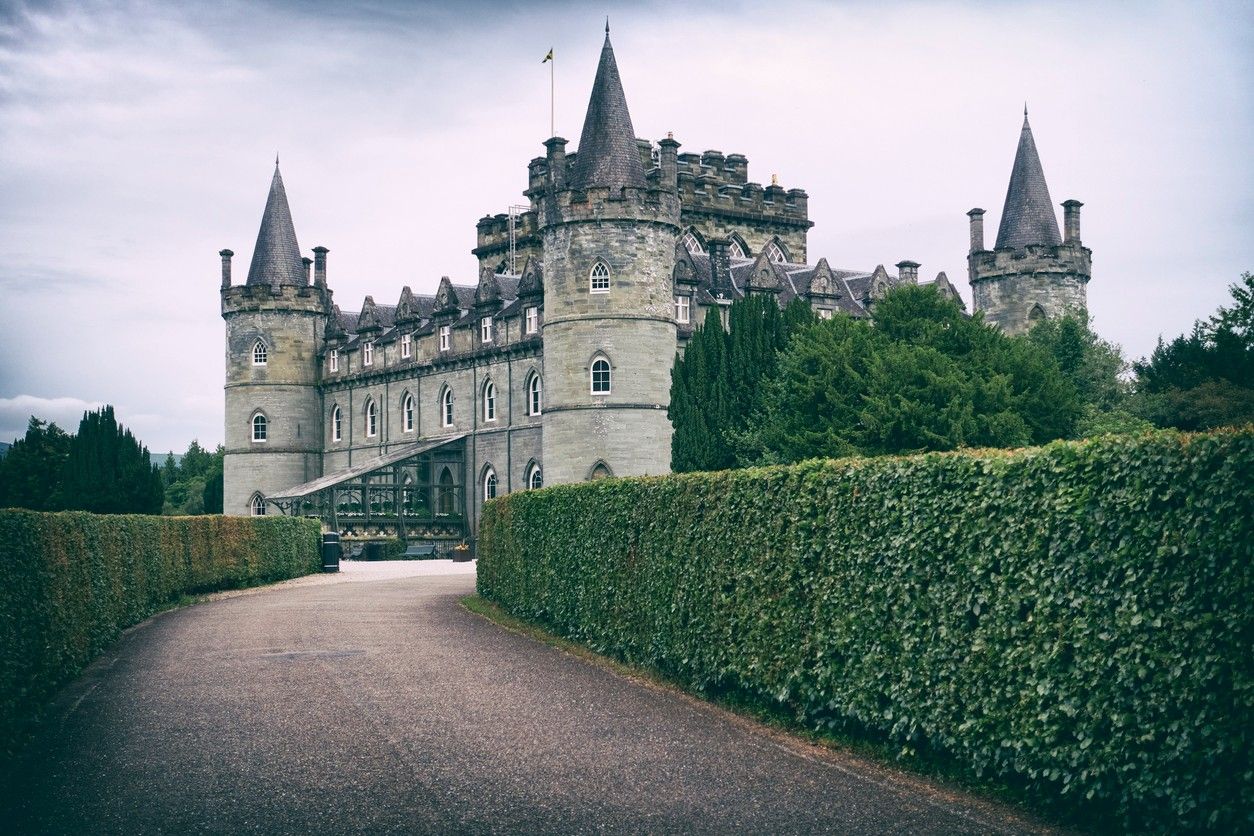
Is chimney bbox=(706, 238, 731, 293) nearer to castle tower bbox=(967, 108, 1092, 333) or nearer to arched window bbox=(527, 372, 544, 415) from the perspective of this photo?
arched window bbox=(527, 372, 544, 415)

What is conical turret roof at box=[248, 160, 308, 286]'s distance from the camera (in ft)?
207

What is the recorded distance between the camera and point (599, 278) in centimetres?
4422

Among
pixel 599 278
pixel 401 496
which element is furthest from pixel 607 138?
pixel 401 496

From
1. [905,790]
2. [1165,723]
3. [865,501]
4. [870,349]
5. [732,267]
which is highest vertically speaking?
[732,267]

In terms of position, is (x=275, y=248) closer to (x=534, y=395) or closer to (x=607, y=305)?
(x=534, y=395)

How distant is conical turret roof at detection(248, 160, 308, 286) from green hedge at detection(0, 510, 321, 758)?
3387 cm

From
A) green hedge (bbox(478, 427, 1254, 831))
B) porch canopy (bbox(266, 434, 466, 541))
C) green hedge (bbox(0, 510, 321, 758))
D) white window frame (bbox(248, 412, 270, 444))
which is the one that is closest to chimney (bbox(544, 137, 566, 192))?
porch canopy (bbox(266, 434, 466, 541))

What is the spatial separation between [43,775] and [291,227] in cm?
5713

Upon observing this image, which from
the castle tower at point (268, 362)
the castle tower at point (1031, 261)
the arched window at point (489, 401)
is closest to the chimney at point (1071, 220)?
the castle tower at point (1031, 261)

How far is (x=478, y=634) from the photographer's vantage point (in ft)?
62.3

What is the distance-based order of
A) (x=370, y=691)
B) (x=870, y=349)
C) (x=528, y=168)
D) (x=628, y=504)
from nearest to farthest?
(x=370, y=691), (x=628, y=504), (x=870, y=349), (x=528, y=168)

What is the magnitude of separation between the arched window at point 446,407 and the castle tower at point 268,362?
10.1 meters

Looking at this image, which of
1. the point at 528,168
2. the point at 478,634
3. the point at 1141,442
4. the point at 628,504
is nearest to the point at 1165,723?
the point at 1141,442

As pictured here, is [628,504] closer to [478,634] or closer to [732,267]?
[478,634]
